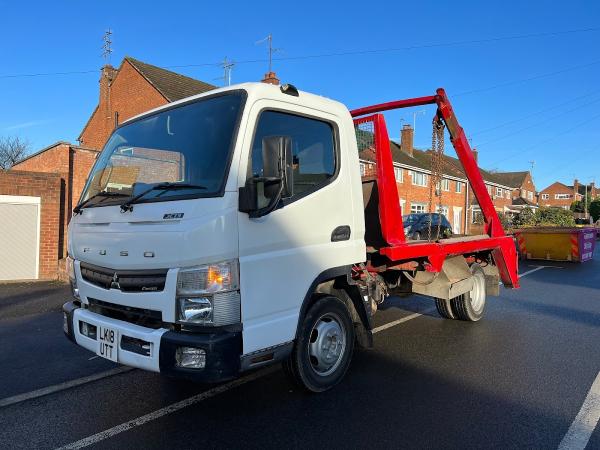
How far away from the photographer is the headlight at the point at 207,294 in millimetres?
A: 2986

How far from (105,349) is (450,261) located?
4192 mm

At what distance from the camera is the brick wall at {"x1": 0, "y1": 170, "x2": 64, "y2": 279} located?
1180 centimetres

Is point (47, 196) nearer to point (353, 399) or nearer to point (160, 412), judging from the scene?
point (160, 412)

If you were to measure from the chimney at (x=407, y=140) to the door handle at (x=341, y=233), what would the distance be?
34.4m

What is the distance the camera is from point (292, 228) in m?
3.47

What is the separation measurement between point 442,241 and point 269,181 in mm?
3220

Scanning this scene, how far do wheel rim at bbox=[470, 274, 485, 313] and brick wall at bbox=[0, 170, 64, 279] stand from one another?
10.4 metres

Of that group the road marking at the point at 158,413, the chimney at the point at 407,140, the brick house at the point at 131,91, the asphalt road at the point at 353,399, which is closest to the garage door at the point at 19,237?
the asphalt road at the point at 353,399

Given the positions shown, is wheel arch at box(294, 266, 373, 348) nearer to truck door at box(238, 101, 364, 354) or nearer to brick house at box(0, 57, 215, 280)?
truck door at box(238, 101, 364, 354)

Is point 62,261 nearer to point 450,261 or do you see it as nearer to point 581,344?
point 450,261

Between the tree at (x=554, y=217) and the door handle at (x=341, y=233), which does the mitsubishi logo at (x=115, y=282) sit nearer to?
the door handle at (x=341, y=233)

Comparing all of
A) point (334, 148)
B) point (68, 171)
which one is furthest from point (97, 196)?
point (68, 171)

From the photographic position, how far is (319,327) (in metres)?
3.90

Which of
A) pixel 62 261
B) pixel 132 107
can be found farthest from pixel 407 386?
pixel 132 107
